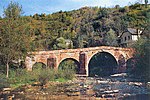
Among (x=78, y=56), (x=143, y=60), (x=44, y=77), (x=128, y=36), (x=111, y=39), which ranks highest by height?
(x=128, y=36)

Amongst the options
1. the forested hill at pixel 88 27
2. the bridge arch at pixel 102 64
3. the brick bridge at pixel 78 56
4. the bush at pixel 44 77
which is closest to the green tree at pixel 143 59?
the bush at pixel 44 77

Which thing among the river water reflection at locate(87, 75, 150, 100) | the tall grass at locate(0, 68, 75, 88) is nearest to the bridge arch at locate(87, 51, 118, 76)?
the tall grass at locate(0, 68, 75, 88)

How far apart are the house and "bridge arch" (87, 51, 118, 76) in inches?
260

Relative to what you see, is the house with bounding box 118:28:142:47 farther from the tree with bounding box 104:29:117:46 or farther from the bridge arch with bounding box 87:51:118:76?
the bridge arch with bounding box 87:51:118:76

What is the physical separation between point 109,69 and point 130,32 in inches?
396

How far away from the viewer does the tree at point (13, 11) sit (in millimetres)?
32156

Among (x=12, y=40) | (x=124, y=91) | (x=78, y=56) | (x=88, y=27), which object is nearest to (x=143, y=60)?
(x=124, y=91)

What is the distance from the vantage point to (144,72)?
32.4m

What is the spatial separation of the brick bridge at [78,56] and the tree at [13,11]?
344 inches

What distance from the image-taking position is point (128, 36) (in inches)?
2338

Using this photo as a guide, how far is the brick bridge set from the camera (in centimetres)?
4319

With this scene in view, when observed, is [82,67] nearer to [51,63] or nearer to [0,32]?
[51,63]

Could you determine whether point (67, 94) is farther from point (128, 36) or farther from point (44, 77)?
point (128, 36)

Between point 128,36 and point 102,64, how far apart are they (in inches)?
384
